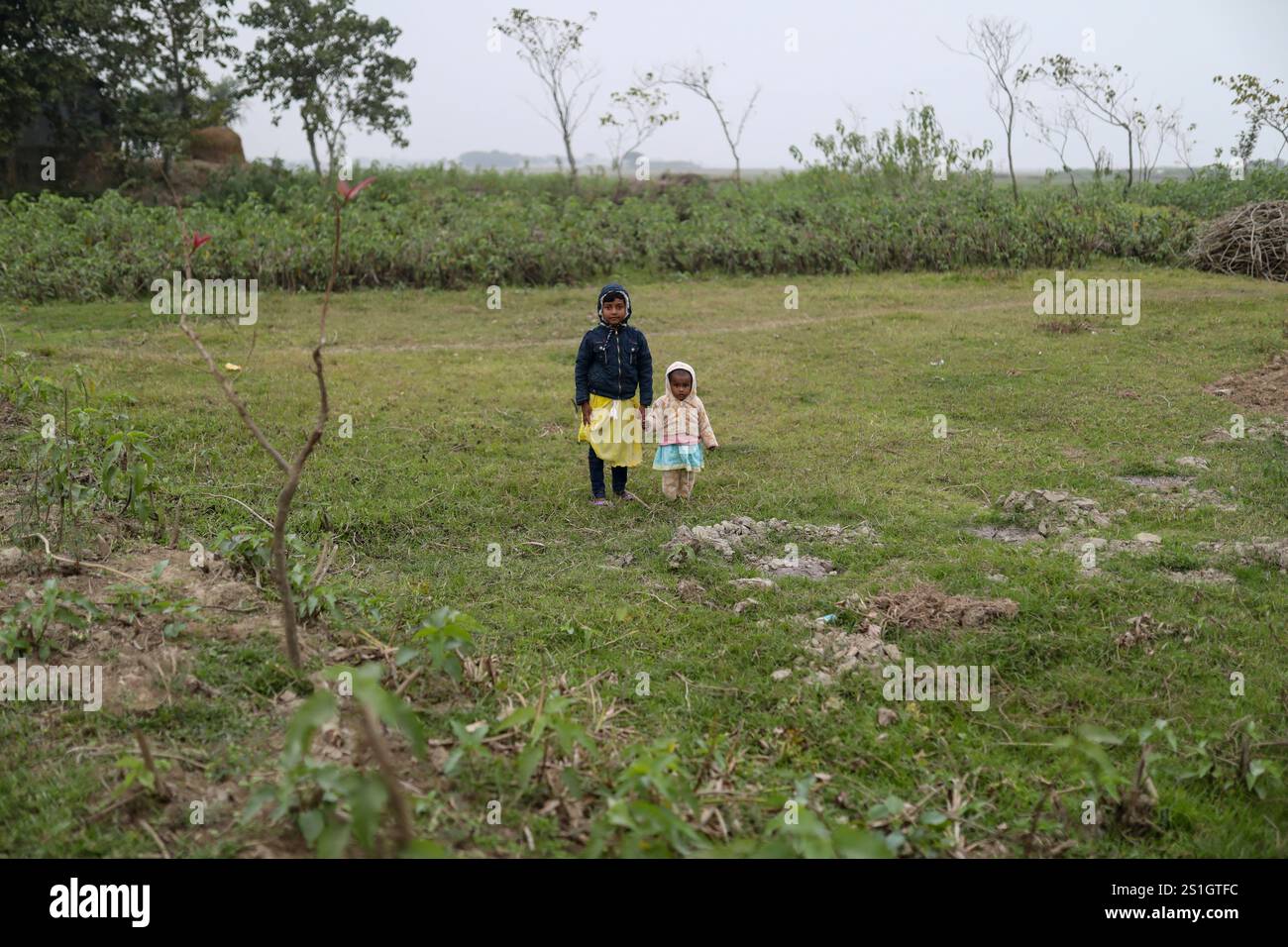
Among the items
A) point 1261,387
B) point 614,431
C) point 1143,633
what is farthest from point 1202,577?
point 1261,387

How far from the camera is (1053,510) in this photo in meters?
5.97

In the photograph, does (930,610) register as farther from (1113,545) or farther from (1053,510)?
(1053,510)

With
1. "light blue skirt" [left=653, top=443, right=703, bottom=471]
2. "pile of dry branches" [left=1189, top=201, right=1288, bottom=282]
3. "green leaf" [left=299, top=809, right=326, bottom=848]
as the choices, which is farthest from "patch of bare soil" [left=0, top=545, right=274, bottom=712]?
"pile of dry branches" [left=1189, top=201, right=1288, bottom=282]

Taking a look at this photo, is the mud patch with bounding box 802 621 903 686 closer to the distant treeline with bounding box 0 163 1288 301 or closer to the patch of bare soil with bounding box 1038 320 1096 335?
the patch of bare soil with bounding box 1038 320 1096 335

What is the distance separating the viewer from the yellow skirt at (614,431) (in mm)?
6391

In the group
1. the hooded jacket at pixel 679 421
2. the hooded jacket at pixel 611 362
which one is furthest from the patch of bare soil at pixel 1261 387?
the hooded jacket at pixel 611 362

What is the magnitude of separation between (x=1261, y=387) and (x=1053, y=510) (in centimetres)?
371

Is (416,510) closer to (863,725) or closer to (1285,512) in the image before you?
(863,725)

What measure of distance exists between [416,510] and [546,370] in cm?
402

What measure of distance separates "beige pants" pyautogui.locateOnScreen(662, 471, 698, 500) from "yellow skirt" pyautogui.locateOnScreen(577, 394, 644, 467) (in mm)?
205

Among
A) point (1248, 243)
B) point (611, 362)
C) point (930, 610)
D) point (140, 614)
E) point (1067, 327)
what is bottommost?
point (930, 610)

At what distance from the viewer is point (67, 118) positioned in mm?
18469

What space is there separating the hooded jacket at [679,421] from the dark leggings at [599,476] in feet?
1.04

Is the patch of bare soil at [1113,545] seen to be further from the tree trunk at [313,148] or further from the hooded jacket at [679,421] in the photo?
the tree trunk at [313,148]
